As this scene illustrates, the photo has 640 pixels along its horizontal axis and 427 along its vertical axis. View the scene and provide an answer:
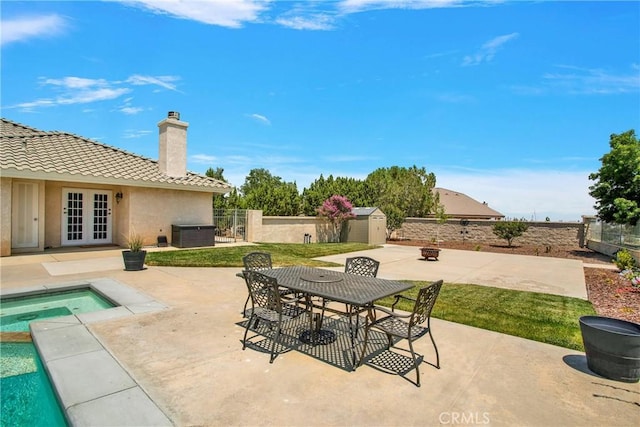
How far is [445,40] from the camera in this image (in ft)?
35.7

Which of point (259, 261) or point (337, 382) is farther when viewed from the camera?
point (259, 261)

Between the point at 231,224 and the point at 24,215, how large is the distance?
844 cm

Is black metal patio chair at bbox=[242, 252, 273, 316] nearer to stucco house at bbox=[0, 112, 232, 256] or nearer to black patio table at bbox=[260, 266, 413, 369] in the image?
black patio table at bbox=[260, 266, 413, 369]

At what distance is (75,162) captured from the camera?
39.8 feet

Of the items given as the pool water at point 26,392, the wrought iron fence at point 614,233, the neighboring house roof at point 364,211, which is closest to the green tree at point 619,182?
the wrought iron fence at point 614,233

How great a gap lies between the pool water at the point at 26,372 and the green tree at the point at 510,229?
2069cm

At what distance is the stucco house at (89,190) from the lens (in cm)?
1107

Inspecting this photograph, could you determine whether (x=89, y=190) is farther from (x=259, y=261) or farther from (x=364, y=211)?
(x=364, y=211)

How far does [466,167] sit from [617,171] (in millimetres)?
22431

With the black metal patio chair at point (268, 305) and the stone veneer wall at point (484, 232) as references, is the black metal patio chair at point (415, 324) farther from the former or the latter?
the stone veneer wall at point (484, 232)

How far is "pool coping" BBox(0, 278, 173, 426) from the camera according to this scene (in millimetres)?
2455

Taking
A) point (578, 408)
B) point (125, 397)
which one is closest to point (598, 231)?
point (578, 408)

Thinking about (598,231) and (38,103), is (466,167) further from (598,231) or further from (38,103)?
(38,103)

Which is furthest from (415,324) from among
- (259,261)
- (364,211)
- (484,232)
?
(484,232)
